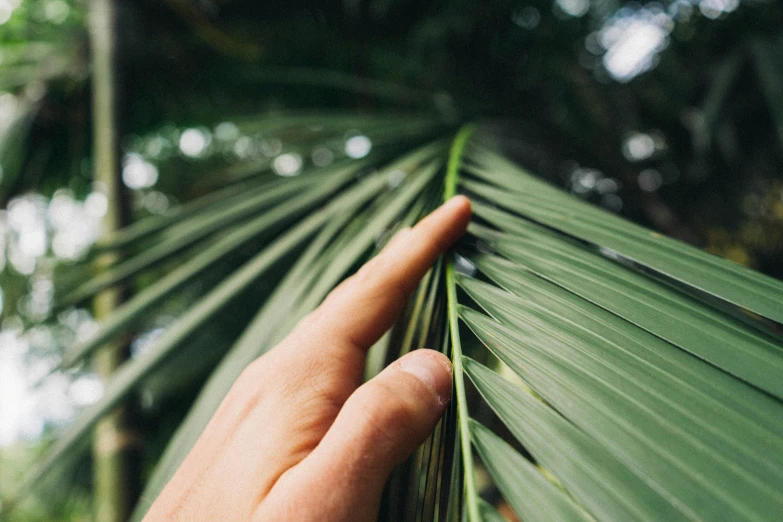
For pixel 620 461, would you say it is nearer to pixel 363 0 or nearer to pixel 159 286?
pixel 159 286

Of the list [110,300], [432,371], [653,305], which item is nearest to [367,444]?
[432,371]

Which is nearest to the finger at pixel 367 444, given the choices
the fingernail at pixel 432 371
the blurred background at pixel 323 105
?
the fingernail at pixel 432 371

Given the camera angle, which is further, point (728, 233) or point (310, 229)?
point (728, 233)

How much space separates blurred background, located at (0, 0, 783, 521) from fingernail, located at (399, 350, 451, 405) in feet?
1.41

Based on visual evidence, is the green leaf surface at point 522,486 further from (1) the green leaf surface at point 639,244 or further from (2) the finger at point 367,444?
(1) the green leaf surface at point 639,244

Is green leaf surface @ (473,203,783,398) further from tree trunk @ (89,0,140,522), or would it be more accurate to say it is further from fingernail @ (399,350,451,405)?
tree trunk @ (89,0,140,522)

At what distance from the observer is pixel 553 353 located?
260 millimetres

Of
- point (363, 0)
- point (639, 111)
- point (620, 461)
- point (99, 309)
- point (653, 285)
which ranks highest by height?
point (639, 111)

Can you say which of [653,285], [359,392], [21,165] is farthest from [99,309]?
[653,285]

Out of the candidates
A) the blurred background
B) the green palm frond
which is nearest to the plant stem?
the green palm frond

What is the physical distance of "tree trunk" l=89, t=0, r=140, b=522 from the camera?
70 cm

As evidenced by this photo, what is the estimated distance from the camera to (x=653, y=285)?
1.00 feet

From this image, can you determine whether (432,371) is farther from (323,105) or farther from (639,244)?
(323,105)

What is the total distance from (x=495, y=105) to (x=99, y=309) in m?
0.86
